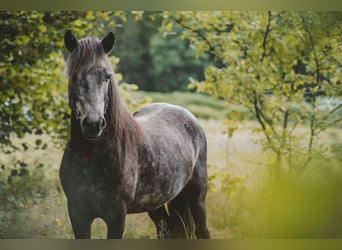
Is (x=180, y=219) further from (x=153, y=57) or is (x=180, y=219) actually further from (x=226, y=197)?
(x=153, y=57)

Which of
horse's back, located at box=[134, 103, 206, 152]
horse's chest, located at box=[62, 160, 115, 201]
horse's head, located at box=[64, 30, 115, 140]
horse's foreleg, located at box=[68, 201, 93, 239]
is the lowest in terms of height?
horse's foreleg, located at box=[68, 201, 93, 239]

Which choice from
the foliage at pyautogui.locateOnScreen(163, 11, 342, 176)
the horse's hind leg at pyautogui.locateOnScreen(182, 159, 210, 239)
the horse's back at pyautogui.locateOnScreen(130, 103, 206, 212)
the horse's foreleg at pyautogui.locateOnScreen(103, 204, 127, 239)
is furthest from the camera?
the foliage at pyautogui.locateOnScreen(163, 11, 342, 176)

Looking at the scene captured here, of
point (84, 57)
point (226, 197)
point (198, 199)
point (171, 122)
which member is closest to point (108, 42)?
point (84, 57)

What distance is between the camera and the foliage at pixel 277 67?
402 centimetres

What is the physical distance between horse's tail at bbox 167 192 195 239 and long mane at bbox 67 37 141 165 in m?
0.59

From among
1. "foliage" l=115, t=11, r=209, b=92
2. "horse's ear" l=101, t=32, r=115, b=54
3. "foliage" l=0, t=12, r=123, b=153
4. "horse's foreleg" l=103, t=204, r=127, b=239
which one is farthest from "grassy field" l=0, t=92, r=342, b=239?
"horse's ear" l=101, t=32, r=115, b=54

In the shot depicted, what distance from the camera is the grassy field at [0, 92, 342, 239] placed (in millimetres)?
3926

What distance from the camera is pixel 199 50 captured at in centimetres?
409

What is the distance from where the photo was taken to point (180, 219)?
3.89 meters

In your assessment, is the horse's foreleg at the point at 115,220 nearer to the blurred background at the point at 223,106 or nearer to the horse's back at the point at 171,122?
the blurred background at the point at 223,106

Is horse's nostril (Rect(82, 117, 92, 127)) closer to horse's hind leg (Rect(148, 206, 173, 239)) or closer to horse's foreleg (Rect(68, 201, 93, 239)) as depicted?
horse's foreleg (Rect(68, 201, 93, 239))

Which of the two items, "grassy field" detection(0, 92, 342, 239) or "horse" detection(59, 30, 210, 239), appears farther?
"grassy field" detection(0, 92, 342, 239)

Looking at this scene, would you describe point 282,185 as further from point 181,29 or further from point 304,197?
point 181,29

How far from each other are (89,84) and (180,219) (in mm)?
1199
